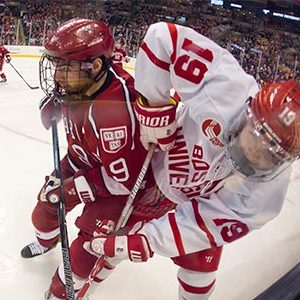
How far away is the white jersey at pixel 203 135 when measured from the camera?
0.83m

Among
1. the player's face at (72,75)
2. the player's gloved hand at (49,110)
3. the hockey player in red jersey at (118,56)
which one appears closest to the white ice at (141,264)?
the player's gloved hand at (49,110)

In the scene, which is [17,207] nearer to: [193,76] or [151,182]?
[151,182]

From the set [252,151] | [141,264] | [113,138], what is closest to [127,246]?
[113,138]

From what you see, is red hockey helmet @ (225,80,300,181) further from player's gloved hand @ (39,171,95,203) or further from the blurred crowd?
player's gloved hand @ (39,171,95,203)

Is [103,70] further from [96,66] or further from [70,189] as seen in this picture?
[70,189]

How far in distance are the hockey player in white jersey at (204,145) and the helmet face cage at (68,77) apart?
137 mm

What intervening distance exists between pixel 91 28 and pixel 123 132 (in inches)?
9.7

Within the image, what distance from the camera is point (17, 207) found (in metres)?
1.67

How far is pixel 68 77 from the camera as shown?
1.00 m

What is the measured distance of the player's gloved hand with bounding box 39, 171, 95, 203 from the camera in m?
1.14

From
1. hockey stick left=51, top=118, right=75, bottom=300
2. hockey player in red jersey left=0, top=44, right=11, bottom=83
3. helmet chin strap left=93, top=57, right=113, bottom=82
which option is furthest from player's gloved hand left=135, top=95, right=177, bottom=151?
hockey player in red jersey left=0, top=44, right=11, bottom=83

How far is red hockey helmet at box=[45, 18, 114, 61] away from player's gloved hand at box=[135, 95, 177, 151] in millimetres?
155

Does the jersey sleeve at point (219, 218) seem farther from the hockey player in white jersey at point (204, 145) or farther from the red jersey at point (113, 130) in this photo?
the red jersey at point (113, 130)

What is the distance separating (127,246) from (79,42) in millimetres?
434
